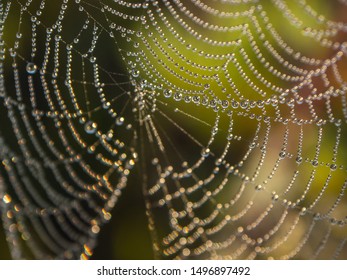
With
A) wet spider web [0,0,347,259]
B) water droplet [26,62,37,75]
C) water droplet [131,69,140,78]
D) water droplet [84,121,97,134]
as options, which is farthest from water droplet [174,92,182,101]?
water droplet [26,62,37,75]

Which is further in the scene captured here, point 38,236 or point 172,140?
point 172,140

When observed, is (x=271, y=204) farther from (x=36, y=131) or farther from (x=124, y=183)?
(x=36, y=131)

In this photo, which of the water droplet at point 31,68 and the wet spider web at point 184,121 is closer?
the water droplet at point 31,68

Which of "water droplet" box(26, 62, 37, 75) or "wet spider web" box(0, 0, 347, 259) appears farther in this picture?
"wet spider web" box(0, 0, 347, 259)

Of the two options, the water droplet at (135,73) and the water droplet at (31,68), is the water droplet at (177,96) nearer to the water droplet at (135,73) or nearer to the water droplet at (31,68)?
the water droplet at (135,73)

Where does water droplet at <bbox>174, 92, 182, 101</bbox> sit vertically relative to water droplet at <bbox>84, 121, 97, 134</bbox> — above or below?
above

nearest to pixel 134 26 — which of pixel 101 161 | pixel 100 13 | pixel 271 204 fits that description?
pixel 100 13

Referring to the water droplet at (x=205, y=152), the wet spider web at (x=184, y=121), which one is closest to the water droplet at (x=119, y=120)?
the wet spider web at (x=184, y=121)

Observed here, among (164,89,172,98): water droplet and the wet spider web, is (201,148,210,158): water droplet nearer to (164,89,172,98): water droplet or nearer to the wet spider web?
the wet spider web
